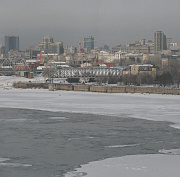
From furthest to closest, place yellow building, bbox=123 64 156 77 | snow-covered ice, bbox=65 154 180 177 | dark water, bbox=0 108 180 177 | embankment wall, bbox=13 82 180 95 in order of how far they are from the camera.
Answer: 1. yellow building, bbox=123 64 156 77
2. embankment wall, bbox=13 82 180 95
3. dark water, bbox=0 108 180 177
4. snow-covered ice, bbox=65 154 180 177

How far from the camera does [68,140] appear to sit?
17562 millimetres

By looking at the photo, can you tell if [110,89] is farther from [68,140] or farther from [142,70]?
[68,140]

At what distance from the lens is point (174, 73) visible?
73438 millimetres

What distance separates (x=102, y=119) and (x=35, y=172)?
11.7 metres

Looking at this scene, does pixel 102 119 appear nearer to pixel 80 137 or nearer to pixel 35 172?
pixel 80 137

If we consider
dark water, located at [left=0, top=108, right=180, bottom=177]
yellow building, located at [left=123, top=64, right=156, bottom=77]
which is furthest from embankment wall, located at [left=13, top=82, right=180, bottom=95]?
dark water, located at [left=0, top=108, right=180, bottom=177]

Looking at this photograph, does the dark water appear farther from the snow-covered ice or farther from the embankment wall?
the embankment wall

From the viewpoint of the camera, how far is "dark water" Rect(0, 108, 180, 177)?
13.7 metres

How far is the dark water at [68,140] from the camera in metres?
13.7

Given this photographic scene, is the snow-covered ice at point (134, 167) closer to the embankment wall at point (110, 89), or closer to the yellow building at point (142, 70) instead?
the embankment wall at point (110, 89)

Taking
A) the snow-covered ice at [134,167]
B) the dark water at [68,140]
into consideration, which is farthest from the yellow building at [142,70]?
the snow-covered ice at [134,167]

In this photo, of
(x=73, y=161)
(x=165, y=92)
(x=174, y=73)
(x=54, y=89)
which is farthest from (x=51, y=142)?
(x=174, y=73)

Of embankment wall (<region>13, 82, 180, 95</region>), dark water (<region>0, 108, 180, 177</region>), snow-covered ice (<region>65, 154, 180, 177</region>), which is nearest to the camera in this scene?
snow-covered ice (<region>65, 154, 180, 177</region>)

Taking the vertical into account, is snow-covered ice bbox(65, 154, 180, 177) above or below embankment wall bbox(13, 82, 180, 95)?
below
